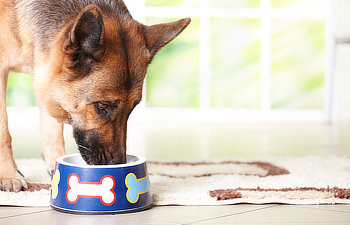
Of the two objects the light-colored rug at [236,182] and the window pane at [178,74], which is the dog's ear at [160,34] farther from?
the window pane at [178,74]

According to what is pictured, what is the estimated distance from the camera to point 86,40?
2.06 m

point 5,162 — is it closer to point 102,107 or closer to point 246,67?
point 102,107

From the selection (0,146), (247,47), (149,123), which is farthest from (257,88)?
(0,146)

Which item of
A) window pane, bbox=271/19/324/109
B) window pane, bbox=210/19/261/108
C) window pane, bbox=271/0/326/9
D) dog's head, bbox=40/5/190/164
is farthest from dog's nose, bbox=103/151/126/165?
window pane, bbox=271/0/326/9

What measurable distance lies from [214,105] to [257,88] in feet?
2.29

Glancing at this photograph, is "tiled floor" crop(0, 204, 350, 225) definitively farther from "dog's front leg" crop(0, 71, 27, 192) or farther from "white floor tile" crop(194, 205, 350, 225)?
"dog's front leg" crop(0, 71, 27, 192)

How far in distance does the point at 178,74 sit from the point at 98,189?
6.61m

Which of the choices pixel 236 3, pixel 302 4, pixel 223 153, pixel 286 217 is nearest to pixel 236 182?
pixel 286 217

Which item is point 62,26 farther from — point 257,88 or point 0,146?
point 257,88

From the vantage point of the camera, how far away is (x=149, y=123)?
7.84 m

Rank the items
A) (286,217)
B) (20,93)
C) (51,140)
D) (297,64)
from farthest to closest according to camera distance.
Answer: (297,64)
(20,93)
(51,140)
(286,217)

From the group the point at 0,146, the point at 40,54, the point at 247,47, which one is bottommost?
the point at 0,146

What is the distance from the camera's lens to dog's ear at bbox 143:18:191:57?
7.77 ft

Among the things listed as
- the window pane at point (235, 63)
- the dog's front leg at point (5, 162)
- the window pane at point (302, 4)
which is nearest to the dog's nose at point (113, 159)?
the dog's front leg at point (5, 162)
